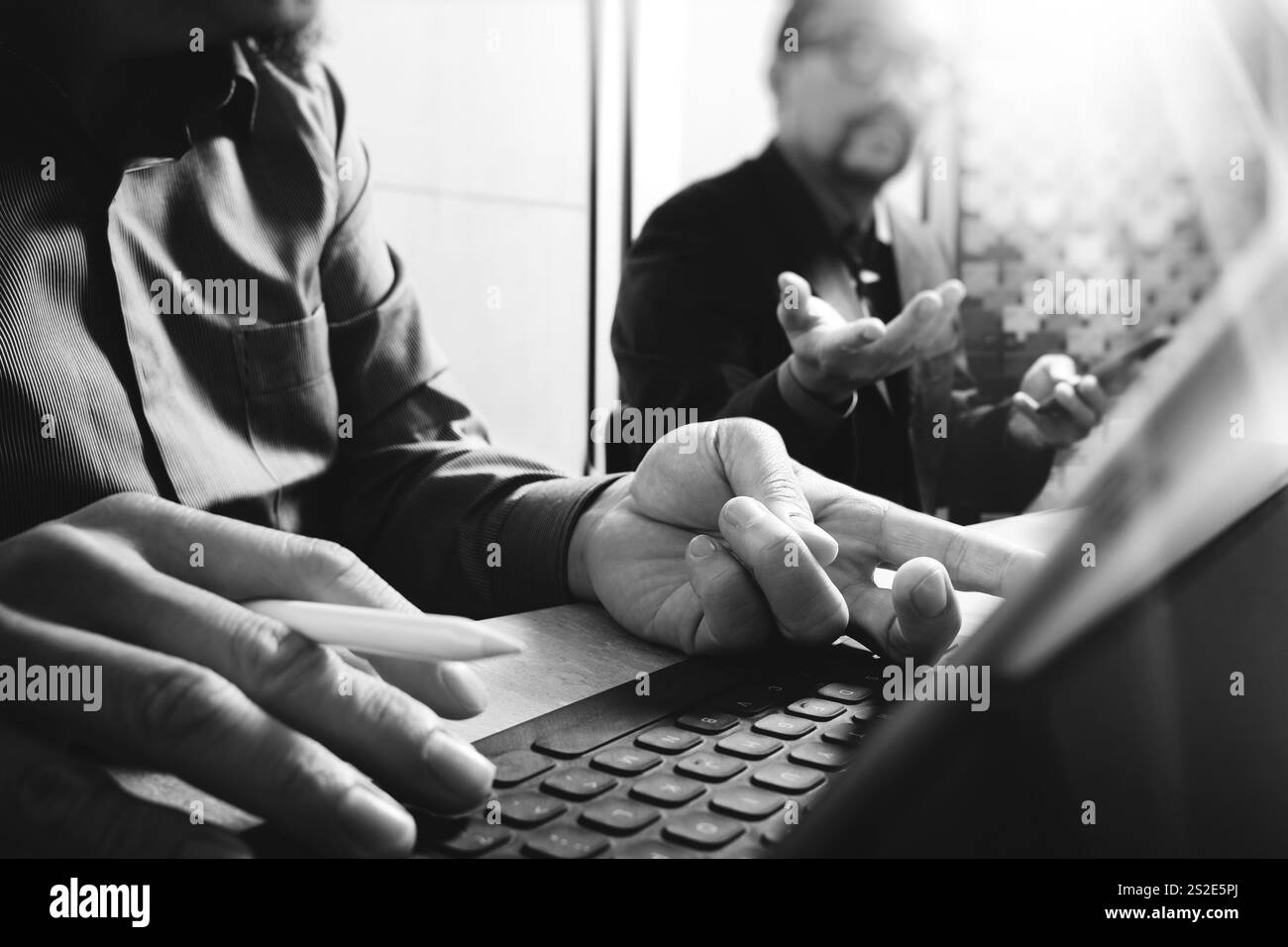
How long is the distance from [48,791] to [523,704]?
149 mm

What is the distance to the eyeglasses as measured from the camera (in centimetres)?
138

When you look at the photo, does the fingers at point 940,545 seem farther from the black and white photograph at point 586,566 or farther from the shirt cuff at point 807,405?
the shirt cuff at point 807,405

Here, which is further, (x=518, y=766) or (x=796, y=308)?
(x=796, y=308)

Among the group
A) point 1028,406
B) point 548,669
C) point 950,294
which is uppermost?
point 950,294

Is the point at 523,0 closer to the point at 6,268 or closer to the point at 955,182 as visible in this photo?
the point at 955,182

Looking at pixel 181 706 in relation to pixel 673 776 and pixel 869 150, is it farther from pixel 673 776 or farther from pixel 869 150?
pixel 869 150

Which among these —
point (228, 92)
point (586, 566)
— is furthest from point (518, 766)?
point (228, 92)

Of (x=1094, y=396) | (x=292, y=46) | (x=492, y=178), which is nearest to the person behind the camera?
(x=292, y=46)

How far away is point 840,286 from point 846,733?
1.07 metres

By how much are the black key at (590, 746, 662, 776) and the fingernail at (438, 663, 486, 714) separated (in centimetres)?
4

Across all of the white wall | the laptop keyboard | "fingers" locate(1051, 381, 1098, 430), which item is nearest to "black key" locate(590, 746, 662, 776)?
the laptop keyboard

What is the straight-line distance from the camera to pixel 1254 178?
0.18m

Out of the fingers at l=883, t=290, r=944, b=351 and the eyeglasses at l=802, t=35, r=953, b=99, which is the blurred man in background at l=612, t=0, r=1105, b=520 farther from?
the fingers at l=883, t=290, r=944, b=351

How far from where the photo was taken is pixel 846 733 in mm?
304
